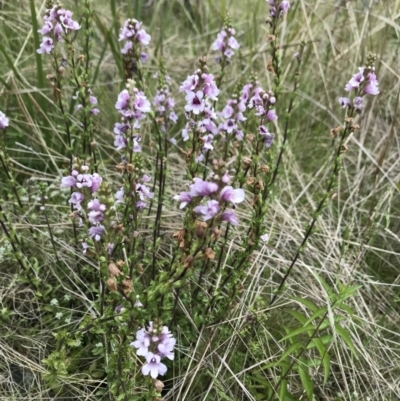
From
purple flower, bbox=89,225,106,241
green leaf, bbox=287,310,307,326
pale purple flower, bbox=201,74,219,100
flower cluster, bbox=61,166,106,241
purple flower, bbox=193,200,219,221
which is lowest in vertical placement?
green leaf, bbox=287,310,307,326

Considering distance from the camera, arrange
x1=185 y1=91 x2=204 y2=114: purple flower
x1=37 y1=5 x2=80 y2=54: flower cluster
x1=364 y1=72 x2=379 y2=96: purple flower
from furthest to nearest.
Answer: x1=37 y1=5 x2=80 y2=54: flower cluster < x1=364 y1=72 x2=379 y2=96: purple flower < x1=185 y1=91 x2=204 y2=114: purple flower

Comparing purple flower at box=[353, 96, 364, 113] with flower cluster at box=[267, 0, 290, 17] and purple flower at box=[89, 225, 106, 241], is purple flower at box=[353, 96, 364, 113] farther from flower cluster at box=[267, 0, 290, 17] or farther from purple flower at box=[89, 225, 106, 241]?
purple flower at box=[89, 225, 106, 241]

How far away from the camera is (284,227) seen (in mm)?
3520

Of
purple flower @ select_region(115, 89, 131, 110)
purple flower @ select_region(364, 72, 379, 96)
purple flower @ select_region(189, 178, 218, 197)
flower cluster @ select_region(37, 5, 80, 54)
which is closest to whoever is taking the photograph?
purple flower @ select_region(189, 178, 218, 197)

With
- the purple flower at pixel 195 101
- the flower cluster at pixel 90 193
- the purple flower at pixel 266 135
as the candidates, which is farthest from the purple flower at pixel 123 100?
the purple flower at pixel 266 135

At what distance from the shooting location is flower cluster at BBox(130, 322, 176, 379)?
1.81 metres

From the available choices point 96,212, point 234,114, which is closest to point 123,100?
point 96,212

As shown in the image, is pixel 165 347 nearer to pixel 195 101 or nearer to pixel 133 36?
pixel 195 101

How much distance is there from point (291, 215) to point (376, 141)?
1234 mm

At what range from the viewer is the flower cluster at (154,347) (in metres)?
1.81

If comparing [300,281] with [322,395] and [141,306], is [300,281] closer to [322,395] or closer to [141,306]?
[322,395]

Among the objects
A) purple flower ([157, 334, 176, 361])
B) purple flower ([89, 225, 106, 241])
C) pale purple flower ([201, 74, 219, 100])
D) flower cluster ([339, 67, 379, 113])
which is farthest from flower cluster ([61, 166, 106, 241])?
flower cluster ([339, 67, 379, 113])

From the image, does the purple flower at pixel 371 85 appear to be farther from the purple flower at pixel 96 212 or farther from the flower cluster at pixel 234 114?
the purple flower at pixel 96 212

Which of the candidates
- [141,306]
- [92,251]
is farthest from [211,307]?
[92,251]
